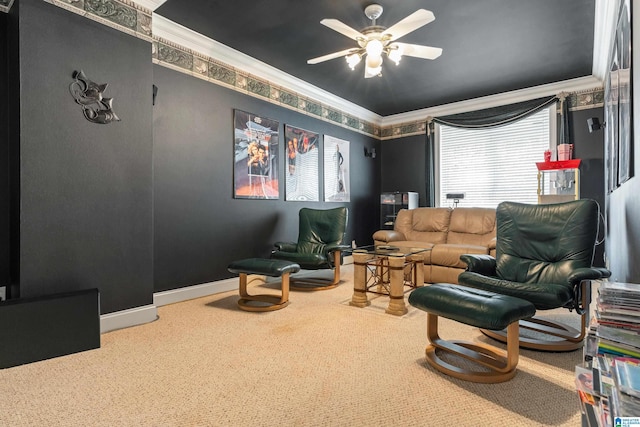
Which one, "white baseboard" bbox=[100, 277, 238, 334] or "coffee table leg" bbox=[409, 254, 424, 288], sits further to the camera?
"coffee table leg" bbox=[409, 254, 424, 288]

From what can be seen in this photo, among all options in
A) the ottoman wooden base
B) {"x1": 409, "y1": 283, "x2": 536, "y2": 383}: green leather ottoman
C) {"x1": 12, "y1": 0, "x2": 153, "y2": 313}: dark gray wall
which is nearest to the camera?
{"x1": 409, "y1": 283, "x2": 536, "y2": 383}: green leather ottoman

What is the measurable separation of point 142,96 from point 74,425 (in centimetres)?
257

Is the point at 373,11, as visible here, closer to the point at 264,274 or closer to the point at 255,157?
the point at 255,157

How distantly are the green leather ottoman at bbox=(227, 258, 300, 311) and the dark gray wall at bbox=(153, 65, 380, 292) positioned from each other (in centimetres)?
70

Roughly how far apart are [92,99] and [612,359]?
11.3 ft

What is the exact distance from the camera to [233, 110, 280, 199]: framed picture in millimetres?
4418

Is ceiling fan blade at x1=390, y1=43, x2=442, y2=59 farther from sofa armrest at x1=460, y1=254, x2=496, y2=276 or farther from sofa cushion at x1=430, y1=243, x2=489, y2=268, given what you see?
sofa cushion at x1=430, y1=243, x2=489, y2=268

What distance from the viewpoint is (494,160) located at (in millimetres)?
5938

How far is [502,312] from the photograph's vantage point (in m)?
1.85

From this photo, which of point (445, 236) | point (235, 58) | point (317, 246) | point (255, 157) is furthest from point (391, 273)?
point (235, 58)

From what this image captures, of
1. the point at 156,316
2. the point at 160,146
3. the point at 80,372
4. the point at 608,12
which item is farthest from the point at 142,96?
the point at 608,12

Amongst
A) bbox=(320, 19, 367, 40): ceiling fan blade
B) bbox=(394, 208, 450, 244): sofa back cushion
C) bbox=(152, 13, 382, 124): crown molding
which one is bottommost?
bbox=(394, 208, 450, 244): sofa back cushion

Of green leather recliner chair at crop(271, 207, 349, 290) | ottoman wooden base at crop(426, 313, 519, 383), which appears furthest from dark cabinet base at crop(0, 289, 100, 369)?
ottoman wooden base at crop(426, 313, 519, 383)

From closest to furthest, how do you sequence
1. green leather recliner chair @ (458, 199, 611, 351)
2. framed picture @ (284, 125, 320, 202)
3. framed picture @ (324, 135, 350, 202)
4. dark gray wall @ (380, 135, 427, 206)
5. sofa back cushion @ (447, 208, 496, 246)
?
green leather recliner chair @ (458, 199, 611, 351)
sofa back cushion @ (447, 208, 496, 246)
framed picture @ (284, 125, 320, 202)
framed picture @ (324, 135, 350, 202)
dark gray wall @ (380, 135, 427, 206)
